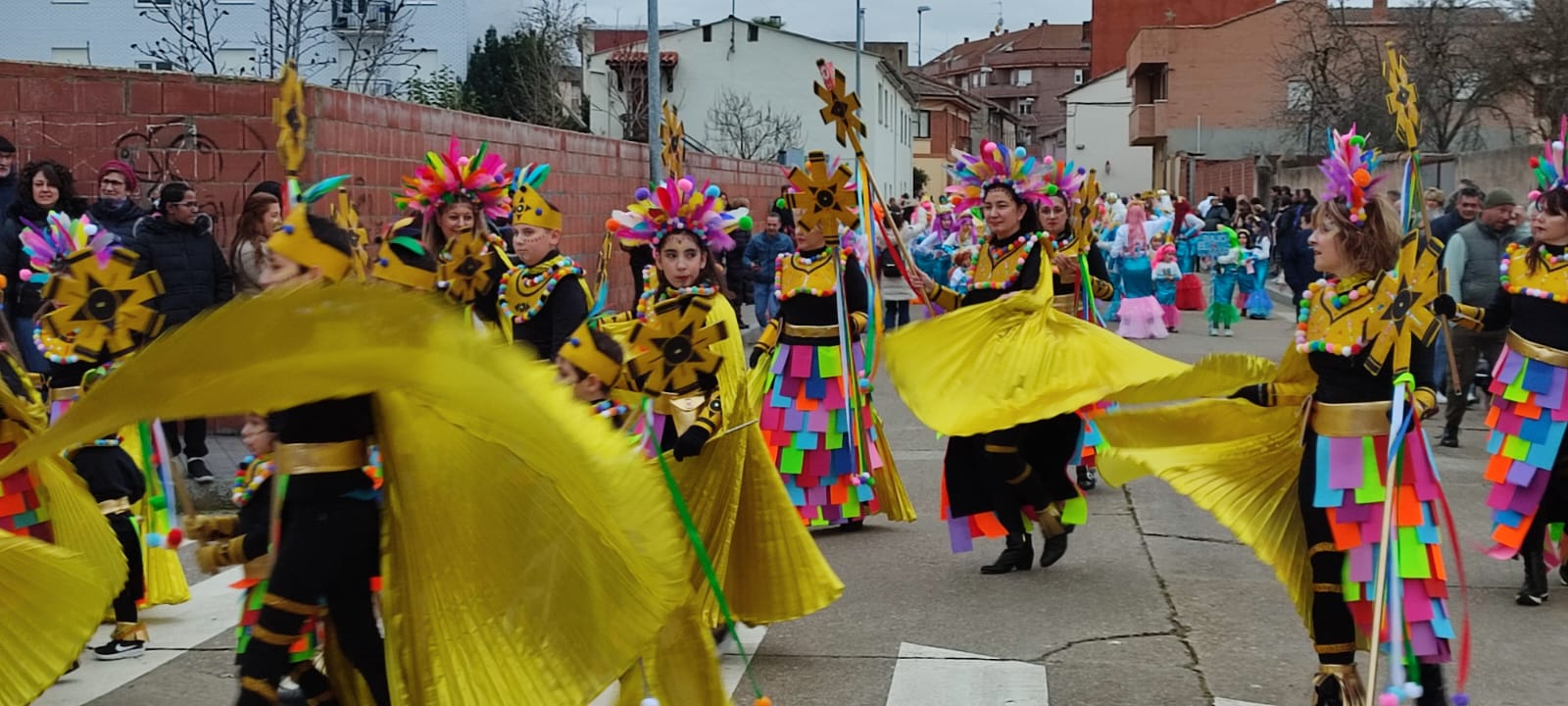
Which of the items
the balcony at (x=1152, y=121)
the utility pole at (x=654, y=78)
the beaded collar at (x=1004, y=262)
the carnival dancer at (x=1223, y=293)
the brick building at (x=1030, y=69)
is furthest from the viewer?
the brick building at (x=1030, y=69)

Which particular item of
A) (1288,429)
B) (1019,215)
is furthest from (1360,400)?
(1019,215)

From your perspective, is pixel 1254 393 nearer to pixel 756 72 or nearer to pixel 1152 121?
pixel 756 72

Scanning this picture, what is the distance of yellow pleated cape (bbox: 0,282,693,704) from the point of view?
3545 mm

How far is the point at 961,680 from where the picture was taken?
607 cm

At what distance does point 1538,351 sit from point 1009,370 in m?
2.52

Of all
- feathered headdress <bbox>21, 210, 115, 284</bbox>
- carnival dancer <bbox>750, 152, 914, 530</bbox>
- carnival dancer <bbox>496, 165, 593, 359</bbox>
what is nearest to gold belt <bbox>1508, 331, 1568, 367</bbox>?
carnival dancer <bbox>750, 152, 914, 530</bbox>

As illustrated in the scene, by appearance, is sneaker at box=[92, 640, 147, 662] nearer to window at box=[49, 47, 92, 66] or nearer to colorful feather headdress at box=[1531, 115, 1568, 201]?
colorful feather headdress at box=[1531, 115, 1568, 201]

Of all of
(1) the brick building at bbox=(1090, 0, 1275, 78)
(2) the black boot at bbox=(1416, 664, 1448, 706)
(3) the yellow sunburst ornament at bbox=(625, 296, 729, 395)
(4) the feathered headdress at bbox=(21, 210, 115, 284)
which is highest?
(1) the brick building at bbox=(1090, 0, 1275, 78)

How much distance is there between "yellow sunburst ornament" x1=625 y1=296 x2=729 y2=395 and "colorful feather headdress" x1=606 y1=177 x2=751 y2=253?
0.77 m

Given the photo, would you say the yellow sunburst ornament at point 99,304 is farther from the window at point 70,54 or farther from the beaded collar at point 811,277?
the window at point 70,54

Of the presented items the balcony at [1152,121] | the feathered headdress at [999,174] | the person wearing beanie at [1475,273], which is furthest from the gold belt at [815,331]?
the balcony at [1152,121]

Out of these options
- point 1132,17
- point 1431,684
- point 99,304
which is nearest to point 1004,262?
point 1431,684

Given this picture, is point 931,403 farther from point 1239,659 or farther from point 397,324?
point 397,324

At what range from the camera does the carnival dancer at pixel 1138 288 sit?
1977 centimetres
